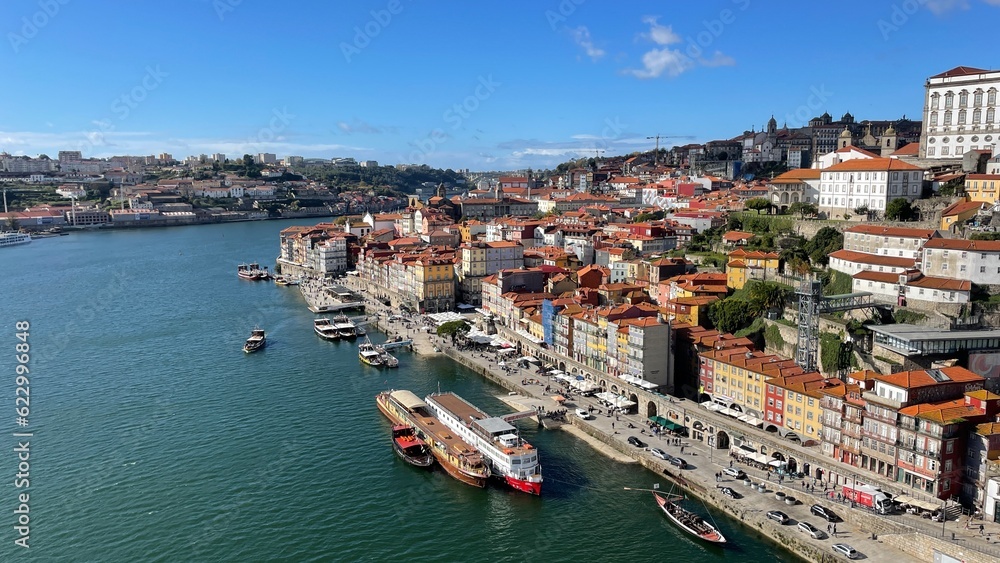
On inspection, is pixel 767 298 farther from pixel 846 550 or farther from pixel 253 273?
pixel 253 273

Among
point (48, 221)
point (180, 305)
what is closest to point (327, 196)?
point (48, 221)

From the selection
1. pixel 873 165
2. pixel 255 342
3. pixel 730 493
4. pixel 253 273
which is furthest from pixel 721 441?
pixel 253 273

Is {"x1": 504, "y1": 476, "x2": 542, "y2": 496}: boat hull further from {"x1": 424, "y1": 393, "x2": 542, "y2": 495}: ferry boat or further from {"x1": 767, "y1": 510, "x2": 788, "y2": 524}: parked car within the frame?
{"x1": 767, "y1": 510, "x2": 788, "y2": 524}: parked car

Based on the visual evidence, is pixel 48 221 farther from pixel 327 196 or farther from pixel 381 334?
pixel 381 334

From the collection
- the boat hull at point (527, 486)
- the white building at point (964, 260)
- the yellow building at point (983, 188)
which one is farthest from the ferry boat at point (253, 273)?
the yellow building at point (983, 188)

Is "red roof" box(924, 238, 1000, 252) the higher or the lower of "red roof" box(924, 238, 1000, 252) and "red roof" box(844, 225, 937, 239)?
the lower

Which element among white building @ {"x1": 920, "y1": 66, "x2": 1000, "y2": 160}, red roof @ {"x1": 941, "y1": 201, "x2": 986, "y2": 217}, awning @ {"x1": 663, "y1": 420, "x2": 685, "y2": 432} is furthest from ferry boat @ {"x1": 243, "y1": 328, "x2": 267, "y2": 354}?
white building @ {"x1": 920, "y1": 66, "x2": 1000, "y2": 160}
